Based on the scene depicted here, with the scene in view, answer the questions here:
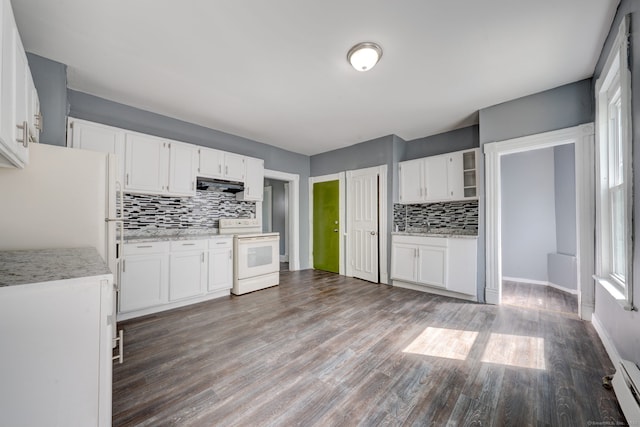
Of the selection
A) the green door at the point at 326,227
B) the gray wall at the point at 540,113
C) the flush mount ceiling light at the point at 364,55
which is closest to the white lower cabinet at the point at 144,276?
the flush mount ceiling light at the point at 364,55

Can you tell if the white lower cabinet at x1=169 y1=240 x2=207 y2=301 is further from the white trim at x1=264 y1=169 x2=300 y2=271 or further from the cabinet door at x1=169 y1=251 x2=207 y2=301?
the white trim at x1=264 y1=169 x2=300 y2=271

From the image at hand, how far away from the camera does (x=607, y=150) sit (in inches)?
89.2

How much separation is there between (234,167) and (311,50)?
2302 millimetres

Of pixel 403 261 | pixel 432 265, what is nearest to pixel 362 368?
pixel 432 265

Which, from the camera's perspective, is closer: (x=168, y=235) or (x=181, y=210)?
(x=168, y=235)

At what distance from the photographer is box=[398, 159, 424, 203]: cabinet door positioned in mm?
4016

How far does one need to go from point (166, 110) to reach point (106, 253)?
2.27m

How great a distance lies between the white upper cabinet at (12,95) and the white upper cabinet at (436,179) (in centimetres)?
422

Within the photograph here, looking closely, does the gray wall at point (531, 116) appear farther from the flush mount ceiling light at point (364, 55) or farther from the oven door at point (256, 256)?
the oven door at point (256, 256)

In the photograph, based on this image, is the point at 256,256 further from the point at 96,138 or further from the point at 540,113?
the point at 540,113

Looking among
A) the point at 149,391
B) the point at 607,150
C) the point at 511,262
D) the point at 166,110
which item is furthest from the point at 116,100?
the point at 511,262

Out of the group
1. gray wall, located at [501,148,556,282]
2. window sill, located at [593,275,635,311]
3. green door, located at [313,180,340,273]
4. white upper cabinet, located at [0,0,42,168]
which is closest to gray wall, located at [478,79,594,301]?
window sill, located at [593,275,635,311]

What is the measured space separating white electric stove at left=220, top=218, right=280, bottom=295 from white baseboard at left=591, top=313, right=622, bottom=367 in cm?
363

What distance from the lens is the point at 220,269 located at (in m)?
3.46
